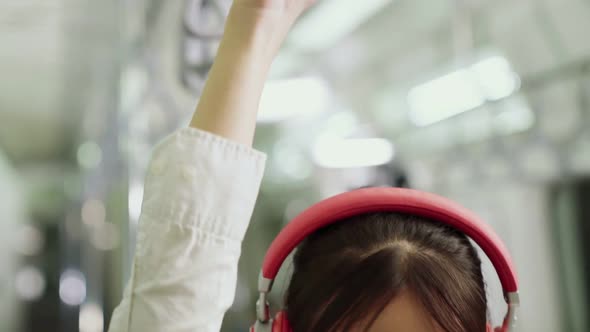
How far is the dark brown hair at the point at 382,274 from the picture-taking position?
47 cm

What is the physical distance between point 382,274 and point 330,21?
108 centimetres

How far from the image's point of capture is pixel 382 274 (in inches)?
18.7

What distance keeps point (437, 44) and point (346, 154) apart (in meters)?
0.44

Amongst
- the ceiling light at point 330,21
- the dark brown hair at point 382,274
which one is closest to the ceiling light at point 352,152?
the ceiling light at point 330,21

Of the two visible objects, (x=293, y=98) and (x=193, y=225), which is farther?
(x=293, y=98)

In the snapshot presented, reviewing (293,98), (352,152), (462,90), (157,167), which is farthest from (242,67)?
(462,90)

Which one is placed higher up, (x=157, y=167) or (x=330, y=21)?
(x=330, y=21)

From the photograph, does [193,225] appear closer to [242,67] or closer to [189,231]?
[189,231]

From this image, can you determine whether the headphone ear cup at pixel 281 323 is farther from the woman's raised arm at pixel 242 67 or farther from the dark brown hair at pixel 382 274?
the woman's raised arm at pixel 242 67

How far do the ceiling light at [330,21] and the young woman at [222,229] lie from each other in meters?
1.02

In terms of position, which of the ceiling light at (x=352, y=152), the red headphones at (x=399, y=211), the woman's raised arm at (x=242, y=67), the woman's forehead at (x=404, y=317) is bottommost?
the ceiling light at (x=352, y=152)

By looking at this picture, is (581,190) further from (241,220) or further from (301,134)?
(241,220)

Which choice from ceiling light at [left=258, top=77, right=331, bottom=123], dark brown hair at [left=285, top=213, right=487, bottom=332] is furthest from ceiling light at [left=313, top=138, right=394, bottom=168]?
dark brown hair at [left=285, top=213, right=487, bottom=332]

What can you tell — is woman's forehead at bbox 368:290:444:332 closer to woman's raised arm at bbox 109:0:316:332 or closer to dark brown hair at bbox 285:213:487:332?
dark brown hair at bbox 285:213:487:332
